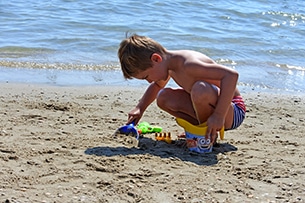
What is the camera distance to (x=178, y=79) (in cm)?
361

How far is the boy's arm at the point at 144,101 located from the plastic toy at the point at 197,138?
0.46 meters

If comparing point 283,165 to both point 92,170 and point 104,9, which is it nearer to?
point 92,170

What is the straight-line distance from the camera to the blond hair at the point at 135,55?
3400 millimetres

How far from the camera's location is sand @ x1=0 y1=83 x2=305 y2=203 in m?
2.77

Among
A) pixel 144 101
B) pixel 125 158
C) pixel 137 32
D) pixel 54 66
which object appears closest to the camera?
pixel 125 158

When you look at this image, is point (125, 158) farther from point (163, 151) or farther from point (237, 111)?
point (237, 111)

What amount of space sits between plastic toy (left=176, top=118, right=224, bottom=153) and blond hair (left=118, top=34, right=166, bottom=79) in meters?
0.52

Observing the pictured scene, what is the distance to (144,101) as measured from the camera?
12.9ft

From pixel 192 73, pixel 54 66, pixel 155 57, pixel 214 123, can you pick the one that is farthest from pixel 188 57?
pixel 54 66

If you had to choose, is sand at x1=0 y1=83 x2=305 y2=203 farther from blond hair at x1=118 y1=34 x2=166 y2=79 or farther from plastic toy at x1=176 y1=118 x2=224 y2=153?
blond hair at x1=118 y1=34 x2=166 y2=79

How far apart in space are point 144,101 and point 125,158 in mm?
781

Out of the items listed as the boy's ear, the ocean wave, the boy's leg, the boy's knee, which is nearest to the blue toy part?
the boy's leg

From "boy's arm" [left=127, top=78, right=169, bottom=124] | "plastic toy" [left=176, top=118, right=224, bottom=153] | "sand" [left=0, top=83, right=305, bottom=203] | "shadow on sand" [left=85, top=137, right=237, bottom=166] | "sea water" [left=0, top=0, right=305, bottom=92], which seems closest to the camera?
"sand" [left=0, top=83, right=305, bottom=203]

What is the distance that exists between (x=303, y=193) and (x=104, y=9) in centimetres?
830
